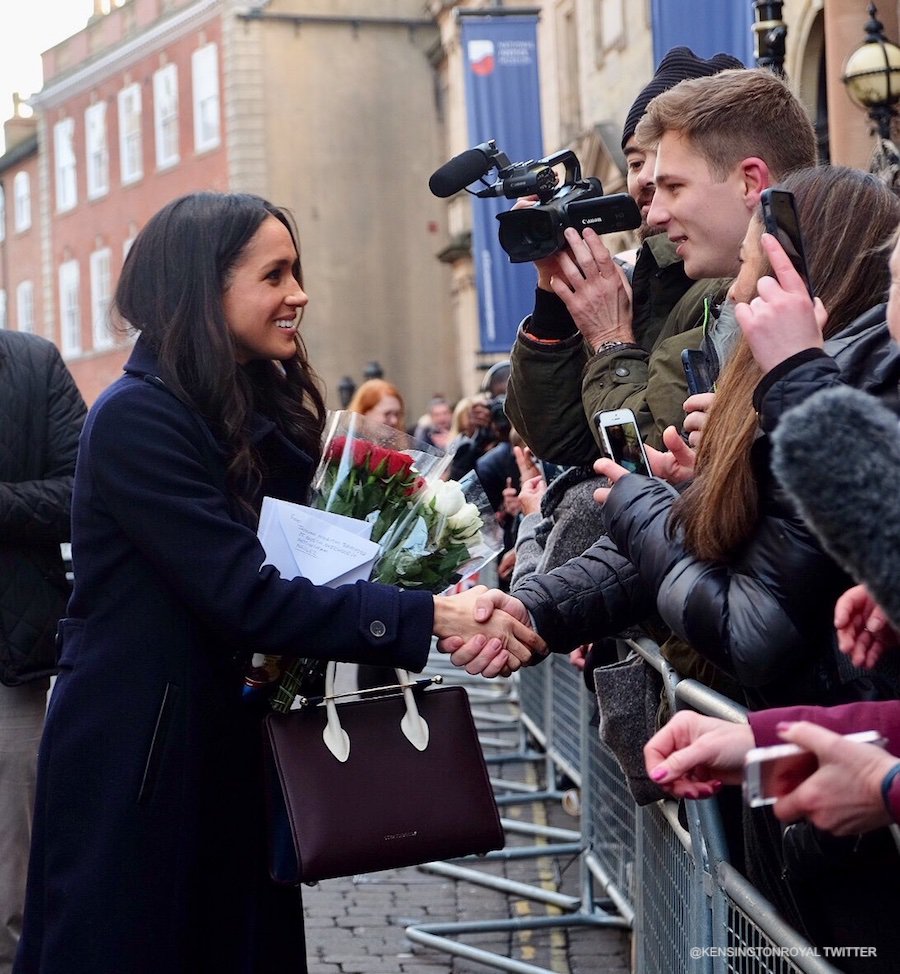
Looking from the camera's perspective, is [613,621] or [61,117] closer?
[613,621]

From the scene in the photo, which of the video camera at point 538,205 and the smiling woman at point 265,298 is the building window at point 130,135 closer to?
the video camera at point 538,205

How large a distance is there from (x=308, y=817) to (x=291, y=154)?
109ft

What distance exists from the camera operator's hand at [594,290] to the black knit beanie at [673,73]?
2.37ft

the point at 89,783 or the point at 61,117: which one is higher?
the point at 61,117

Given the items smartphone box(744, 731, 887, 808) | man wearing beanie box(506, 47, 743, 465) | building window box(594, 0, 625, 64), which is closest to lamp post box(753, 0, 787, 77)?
man wearing beanie box(506, 47, 743, 465)

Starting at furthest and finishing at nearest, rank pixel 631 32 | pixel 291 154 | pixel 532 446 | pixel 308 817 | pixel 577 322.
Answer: pixel 291 154 < pixel 631 32 < pixel 532 446 < pixel 577 322 < pixel 308 817

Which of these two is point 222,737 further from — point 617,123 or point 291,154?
point 291,154

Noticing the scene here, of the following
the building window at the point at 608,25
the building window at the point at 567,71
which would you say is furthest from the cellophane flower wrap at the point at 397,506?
the building window at the point at 567,71

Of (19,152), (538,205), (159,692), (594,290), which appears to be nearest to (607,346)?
(594,290)

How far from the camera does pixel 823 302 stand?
9.66 feet

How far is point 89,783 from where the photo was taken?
3236mm

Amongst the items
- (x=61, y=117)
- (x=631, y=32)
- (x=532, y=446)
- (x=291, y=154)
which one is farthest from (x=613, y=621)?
(x=61, y=117)

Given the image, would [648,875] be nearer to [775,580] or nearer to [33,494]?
[775,580]

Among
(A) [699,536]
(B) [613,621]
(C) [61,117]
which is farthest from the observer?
(C) [61,117]
